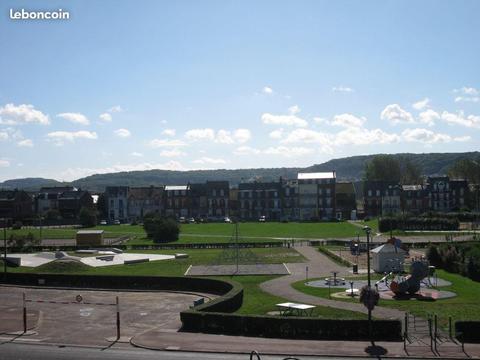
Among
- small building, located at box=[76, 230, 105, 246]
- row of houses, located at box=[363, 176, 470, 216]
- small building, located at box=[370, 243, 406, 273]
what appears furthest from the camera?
row of houses, located at box=[363, 176, 470, 216]

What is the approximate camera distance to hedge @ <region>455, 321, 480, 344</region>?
91.0 ft

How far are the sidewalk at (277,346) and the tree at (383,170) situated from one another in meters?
138

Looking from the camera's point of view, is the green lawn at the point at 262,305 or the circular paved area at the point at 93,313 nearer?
the circular paved area at the point at 93,313

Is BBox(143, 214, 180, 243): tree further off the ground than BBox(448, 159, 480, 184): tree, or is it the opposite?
BBox(448, 159, 480, 184): tree

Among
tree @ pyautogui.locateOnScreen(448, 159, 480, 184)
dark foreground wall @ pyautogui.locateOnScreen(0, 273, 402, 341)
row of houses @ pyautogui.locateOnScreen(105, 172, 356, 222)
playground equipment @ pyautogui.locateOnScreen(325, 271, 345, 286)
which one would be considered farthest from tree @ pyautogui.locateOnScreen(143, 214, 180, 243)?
tree @ pyautogui.locateOnScreen(448, 159, 480, 184)

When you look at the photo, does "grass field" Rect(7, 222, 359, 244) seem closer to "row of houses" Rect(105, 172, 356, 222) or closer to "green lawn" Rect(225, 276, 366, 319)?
"row of houses" Rect(105, 172, 356, 222)

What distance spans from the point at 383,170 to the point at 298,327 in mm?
139502

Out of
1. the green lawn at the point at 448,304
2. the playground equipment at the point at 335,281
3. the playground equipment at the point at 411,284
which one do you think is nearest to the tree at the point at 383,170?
the green lawn at the point at 448,304

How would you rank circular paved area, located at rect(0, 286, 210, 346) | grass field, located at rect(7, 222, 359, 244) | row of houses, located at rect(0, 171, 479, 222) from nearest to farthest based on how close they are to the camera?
1. circular paved area, located at rect(0, 286, 210, 346)
2. grass field, located at rect(7, 222, 359, 244)
3. row of houses, located at rect(0, 171, 479, 222)

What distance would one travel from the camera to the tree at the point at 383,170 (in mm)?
162750

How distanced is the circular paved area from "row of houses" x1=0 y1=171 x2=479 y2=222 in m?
97.0

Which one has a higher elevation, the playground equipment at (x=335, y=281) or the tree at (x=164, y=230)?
the tree at (x=164, y=230)

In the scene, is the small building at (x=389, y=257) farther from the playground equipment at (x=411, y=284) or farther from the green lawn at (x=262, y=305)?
the playground equipment at (x=411, y=284)

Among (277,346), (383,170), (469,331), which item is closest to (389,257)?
(469,331)
